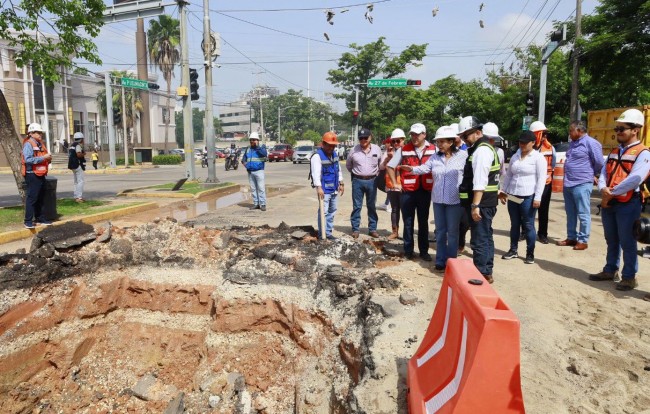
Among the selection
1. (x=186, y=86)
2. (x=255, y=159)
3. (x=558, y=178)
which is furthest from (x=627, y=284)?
(x=186, y=86)

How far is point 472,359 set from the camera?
2328 millimetres

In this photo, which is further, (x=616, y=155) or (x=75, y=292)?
(x=75, y=292)

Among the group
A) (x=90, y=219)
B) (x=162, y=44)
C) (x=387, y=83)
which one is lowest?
(x=90, y=219)

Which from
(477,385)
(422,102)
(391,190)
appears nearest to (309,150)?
(422,102)

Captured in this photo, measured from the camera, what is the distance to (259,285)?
5.62 meters

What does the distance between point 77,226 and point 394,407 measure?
5286mm

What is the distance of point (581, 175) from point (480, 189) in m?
3.00

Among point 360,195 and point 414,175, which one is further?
point 360,195

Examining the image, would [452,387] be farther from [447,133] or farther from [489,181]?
[447,133]

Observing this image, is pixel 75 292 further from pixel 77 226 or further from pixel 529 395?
pixel 529 395

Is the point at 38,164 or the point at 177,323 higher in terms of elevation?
the point at 38,164

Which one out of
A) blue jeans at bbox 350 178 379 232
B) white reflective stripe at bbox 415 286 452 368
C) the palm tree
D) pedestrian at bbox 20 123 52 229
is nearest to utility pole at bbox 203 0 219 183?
pedestrian at bbox 20 123 52 229

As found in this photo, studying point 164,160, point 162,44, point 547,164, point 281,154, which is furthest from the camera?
point 162,44

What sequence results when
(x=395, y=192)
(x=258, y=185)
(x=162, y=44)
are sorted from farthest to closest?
(x=162, y=44) < (x=258, y=185) < (x=395, y=192)
